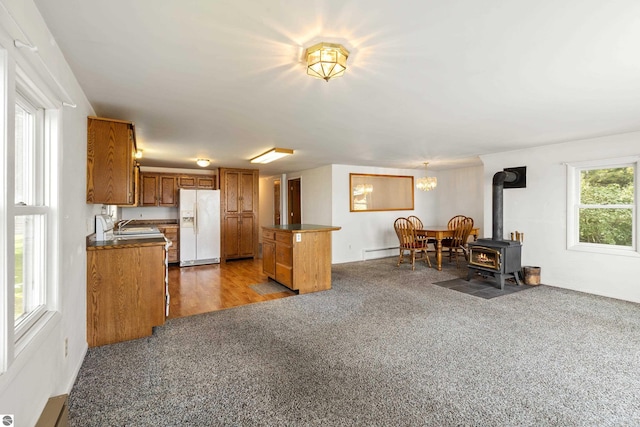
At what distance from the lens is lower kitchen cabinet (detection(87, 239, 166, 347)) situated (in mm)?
2736

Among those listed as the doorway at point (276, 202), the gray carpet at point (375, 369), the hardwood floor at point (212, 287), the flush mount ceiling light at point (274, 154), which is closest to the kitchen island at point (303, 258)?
the hardwood floor at point (212, 287)

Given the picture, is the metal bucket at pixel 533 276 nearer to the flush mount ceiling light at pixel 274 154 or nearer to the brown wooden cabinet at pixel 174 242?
the flush mount ceiling light at pixel 274 154

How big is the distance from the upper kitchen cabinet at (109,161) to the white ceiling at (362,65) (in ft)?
0.78

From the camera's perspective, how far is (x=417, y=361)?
2.46 metres

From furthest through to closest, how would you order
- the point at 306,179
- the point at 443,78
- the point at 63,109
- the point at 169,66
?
the point at 306,179 → the point at 443,78 → the point at 169,66 → the point at 63,109

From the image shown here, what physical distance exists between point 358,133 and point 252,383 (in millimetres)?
3089

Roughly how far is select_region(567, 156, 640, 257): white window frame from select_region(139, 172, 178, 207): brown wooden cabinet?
24.1 ft

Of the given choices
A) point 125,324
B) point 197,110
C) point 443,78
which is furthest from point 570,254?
point 125,324

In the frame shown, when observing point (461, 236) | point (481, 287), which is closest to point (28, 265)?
point (481, 287)

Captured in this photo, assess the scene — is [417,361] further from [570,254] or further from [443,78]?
[570,254]

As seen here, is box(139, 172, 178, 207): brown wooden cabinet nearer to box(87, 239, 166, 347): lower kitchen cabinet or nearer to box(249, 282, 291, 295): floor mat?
box(249, 282, 291, 295): floor mat

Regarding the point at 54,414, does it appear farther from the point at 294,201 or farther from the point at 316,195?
the point at 294,201

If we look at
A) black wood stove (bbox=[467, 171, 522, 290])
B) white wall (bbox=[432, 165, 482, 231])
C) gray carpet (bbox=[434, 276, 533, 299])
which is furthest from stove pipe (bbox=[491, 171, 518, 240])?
white wall (bbox=[432, 165, 482, 231])

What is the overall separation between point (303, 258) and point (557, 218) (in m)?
3.90
